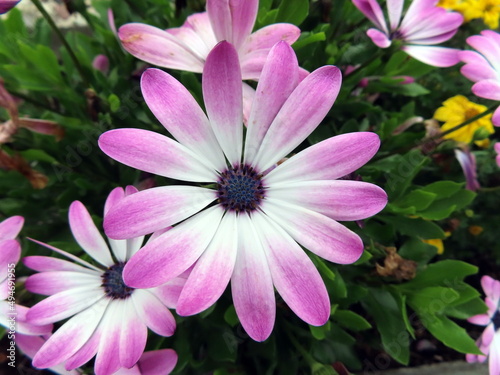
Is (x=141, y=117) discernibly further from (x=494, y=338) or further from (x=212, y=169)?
(x=494, y=338)

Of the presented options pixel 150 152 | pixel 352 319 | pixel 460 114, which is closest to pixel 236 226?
pixel 150 152

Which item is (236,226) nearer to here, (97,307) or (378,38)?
(97,307)

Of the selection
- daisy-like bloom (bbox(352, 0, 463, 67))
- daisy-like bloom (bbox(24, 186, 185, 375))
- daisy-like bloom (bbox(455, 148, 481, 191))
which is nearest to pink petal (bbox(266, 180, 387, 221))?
daisy-like bloom (bbox(24, 186, 185, 375))

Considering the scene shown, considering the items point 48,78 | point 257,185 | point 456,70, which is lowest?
point 456,70

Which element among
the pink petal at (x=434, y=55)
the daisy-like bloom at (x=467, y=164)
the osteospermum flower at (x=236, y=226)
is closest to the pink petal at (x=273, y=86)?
the osteospermum flower at (x=236, y=226)

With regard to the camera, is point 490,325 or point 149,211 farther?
point 490,325

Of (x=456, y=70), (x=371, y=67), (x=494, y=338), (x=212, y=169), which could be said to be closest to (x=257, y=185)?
(x=212, y=169)

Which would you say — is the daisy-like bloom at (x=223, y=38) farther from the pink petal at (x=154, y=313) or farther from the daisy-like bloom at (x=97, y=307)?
the pink petal at (x=154, y=313)

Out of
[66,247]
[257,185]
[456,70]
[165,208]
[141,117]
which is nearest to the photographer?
[165,208]

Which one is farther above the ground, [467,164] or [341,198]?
[341,198]
